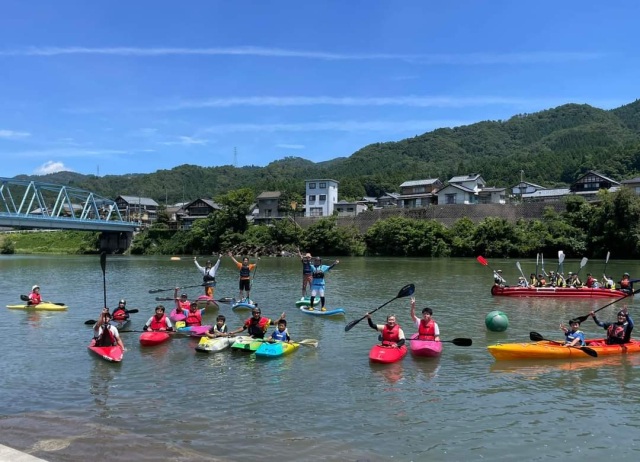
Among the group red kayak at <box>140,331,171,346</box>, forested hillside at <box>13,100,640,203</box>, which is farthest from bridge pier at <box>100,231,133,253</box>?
red kayak at <box>140,331,171,346</box>

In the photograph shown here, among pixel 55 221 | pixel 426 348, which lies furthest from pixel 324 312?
pixel 55 221

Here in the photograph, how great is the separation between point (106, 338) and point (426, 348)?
8.06 metres

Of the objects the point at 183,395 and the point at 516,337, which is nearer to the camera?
the point at 183,395

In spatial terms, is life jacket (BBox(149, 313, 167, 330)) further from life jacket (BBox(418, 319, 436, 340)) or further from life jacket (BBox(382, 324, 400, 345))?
life jacket (BBox(418, 319, 436, 340))

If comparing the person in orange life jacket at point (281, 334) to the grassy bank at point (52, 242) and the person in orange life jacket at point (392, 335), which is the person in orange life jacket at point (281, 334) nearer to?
the person in orange life jacket at point (392, 335)

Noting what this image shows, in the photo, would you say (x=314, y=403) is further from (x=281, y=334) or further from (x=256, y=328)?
(x=256, y=328)

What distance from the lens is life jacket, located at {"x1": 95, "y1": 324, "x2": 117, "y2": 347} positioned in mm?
13391

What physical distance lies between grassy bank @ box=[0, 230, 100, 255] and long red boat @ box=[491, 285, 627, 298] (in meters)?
85.9

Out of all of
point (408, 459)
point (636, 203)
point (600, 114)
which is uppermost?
point (600, 114)

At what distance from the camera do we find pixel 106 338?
44.0ft

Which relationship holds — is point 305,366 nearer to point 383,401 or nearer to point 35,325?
point 383,401

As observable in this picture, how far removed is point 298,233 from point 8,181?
153 feet

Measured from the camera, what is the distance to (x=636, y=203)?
57438 millimetres

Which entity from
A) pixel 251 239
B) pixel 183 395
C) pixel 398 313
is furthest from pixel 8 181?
pixel 183 395
